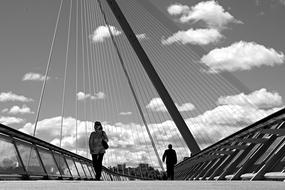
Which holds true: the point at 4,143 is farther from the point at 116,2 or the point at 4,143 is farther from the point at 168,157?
the point at 116,2

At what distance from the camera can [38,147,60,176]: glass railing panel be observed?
11703 mm

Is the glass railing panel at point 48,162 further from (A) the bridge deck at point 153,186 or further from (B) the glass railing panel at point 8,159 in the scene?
(A) the bridge deck at point 153,186

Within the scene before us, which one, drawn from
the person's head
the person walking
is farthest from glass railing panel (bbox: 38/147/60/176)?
the person's head

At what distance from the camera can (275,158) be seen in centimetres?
920

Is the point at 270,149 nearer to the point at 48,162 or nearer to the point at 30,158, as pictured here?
the point at 30,158

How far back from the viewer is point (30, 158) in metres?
10.6

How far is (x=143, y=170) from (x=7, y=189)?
3375 centimetres

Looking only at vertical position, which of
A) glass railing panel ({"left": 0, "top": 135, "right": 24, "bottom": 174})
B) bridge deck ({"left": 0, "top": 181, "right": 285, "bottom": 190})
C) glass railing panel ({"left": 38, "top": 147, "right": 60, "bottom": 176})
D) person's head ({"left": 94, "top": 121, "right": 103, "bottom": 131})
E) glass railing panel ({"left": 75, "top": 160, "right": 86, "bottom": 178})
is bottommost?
bridge deck ({"left": 0, "top": 181, "right": 285, "bottom": 190})

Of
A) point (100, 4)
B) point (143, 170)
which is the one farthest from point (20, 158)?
point (143, 170)

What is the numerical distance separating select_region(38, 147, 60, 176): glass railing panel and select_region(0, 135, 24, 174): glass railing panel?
1.78m

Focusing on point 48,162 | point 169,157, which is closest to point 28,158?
point 48,162

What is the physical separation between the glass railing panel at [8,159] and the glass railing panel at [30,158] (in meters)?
0.26

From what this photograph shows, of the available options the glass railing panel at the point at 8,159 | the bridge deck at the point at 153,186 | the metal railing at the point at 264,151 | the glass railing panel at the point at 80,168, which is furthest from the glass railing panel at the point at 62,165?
the bridge deck at the point at 153,186

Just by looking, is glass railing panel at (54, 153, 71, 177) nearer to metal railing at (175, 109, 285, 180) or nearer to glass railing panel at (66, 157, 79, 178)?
glass railing panel at (66, 157, 79, 178)
